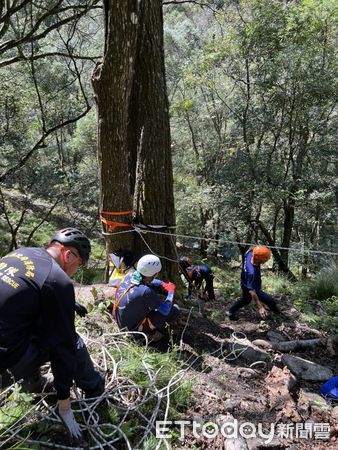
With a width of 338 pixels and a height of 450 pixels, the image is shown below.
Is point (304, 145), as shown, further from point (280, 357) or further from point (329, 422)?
point (329, 422)

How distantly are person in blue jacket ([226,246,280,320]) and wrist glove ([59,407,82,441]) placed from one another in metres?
3.56

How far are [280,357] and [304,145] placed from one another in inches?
390

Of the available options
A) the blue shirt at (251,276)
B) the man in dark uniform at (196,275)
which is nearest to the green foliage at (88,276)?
the man in dark uniform at (196,275)

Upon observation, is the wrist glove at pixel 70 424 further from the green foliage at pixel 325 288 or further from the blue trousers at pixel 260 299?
the green foliage at pixel 325 288

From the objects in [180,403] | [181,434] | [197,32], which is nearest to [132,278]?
[180,403]

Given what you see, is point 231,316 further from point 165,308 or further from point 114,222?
point 114,222

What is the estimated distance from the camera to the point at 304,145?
1313 cm

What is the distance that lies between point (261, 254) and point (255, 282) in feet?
1.57

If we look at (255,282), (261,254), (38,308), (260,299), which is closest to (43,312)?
(38,308)

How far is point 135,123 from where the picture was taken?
5352 mm

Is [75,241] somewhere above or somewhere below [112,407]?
above

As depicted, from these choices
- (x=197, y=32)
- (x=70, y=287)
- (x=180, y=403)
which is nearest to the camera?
(x=70, y=287)

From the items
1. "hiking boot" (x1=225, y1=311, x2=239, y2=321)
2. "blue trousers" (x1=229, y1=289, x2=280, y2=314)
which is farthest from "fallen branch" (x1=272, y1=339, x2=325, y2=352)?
"hiking boot" (x1=225, y1=311, x2=239, y2=321)

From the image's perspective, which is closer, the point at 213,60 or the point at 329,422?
the point at 329,422
